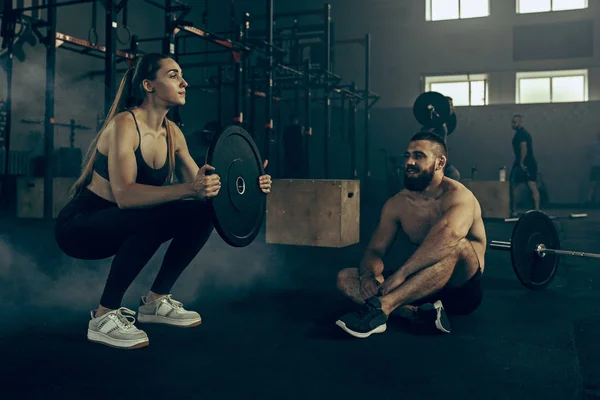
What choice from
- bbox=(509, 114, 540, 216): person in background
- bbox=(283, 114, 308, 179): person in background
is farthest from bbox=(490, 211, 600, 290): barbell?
bbox=(283, 114, 308, 179): person in background

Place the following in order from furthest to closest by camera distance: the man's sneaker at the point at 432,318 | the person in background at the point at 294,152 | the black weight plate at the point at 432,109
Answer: the person in background at the point at 294,152 < the black weight plate at the point at 432,109 < the man's sneaker at the point at 432,318

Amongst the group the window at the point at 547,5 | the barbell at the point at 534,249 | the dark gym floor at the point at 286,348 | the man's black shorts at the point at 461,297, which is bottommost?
the dark gym floor at the point at 286,348

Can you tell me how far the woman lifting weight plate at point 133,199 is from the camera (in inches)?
67.9

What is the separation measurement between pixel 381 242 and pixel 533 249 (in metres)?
0.77

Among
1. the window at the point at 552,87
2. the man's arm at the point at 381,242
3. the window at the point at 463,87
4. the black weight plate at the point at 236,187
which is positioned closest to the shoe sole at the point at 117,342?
the black weight plate at the point at 236,187

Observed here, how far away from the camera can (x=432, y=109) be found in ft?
19.5

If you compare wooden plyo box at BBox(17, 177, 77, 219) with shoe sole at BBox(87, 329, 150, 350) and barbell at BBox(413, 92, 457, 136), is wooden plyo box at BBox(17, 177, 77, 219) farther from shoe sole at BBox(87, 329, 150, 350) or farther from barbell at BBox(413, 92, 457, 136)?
shoe sole at BBox(87, 329, 150, 350)

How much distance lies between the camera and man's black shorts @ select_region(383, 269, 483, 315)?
6.89 ft

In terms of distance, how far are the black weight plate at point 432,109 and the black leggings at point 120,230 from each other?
445cm

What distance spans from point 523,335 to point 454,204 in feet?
1.63

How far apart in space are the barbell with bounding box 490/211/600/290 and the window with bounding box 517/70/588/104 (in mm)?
8369

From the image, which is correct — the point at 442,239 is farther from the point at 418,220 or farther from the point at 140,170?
the point at 140,170

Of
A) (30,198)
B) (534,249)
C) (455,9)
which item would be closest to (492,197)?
(534,249)

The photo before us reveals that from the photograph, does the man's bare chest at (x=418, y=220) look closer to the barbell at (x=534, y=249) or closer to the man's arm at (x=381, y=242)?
the man's arm at (x=381, y=242)
